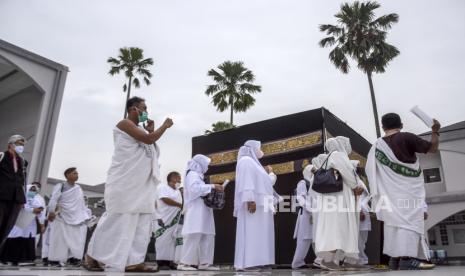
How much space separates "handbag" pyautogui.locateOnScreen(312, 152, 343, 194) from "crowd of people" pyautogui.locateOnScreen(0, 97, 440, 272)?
1 cm

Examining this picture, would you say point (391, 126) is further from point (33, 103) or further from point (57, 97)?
point (33, 103)

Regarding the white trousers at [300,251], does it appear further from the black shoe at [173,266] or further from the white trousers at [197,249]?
the black shoe at [173,266]

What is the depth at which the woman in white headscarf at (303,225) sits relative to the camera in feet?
20.2

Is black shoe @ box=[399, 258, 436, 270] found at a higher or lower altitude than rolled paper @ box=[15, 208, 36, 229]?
lower

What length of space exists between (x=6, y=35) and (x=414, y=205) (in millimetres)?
12602

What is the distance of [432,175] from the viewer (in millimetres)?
17781

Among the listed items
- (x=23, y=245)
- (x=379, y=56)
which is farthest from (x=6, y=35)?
(x=379, y=56)

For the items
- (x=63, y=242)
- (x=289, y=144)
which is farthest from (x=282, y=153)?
(x=63, y=242)

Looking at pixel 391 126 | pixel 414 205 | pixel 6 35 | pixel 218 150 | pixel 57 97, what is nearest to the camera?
pixel 414 205

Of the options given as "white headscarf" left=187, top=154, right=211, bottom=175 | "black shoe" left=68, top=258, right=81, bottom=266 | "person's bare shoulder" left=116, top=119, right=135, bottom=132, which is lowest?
"black shoe" left=68, top=258, right=81, bottom=266

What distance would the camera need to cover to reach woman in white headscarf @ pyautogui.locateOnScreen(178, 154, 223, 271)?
16.8 ft

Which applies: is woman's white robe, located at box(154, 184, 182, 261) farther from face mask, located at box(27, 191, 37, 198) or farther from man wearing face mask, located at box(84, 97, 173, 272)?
man wearing face mask, located at box(84, 97, 173, 272)

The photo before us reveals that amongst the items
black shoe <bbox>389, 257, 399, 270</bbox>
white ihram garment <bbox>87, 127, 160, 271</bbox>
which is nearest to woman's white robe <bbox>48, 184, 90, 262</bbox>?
white ihram garment <bbox>87, 127, 160, 271</bbox>

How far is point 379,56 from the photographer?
16.4 metres
